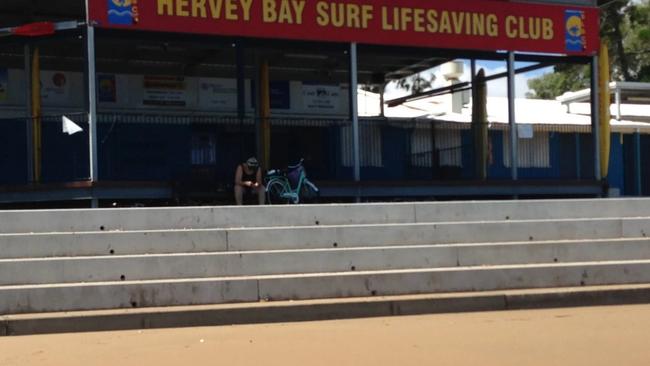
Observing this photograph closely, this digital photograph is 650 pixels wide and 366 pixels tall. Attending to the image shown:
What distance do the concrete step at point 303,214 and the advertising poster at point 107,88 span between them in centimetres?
932

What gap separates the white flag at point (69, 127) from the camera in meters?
14.7

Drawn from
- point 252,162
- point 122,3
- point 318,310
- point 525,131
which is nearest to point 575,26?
point 525,131

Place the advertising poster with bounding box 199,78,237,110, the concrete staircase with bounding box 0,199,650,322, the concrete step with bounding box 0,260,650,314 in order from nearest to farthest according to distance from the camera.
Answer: the concrete step with bounding box 0,260,650,314 → the concrete staircase with bounding box 0,199,650,322 → the advertising poster with bounding box 199,78,237,110

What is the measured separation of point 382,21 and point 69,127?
6.63 metres

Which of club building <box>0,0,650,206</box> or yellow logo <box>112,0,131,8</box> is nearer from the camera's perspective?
yellow logo <box>112,0,131,8</box>

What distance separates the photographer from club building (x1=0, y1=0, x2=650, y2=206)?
1527cm

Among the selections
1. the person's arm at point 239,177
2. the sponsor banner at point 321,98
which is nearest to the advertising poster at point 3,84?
the person's arm at point 239,177

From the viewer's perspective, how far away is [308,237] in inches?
451

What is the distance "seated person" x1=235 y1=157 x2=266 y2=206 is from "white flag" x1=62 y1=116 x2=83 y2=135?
2994 millimetres

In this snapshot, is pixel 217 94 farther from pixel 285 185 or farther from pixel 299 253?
pixel 299 253

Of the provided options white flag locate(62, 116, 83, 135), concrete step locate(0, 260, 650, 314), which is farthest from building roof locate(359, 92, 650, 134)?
concrete step locate(0, 260, 650, 314)

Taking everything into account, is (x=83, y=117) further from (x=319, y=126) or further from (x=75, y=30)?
(x=319, y=126)

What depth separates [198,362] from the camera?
7.60 m

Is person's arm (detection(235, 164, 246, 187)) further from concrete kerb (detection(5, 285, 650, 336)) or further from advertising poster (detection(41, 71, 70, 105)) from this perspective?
advertising poster (detection(41, 71, 70, 105))
